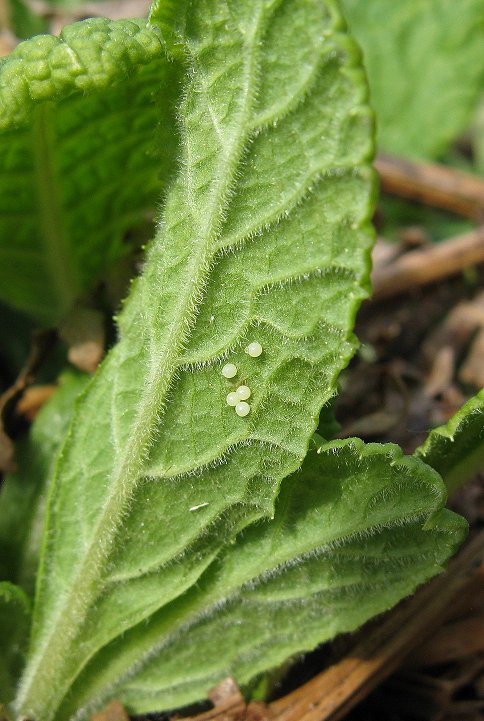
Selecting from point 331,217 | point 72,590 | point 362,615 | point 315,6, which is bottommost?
point 362,615

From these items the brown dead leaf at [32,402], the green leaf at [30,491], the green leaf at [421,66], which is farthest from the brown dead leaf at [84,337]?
the green leaf at [421,66]

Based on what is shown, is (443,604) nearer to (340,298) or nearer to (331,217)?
(340,298)

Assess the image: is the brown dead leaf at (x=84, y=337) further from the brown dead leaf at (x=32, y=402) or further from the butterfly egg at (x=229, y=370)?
the butterfly egg at (x=229, y=370)

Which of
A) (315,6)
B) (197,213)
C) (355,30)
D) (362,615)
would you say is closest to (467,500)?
(362,615)

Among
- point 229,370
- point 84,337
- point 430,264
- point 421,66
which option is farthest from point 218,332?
point 421,66

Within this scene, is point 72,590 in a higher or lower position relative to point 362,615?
higher

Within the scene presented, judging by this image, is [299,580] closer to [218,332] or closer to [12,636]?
[218,332]

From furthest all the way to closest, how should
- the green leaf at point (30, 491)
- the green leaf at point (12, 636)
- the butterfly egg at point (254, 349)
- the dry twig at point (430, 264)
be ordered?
the dry twig at point (430, 264) → the green leaf at point (30, 491) → the green leaf at point (12, 636) → the butterfly egg at point (254, 349)
